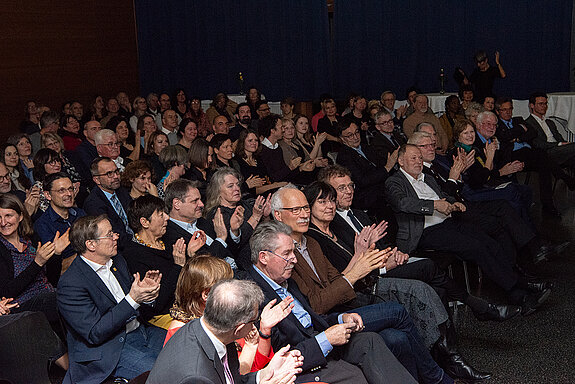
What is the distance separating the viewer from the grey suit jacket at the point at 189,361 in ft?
6.24

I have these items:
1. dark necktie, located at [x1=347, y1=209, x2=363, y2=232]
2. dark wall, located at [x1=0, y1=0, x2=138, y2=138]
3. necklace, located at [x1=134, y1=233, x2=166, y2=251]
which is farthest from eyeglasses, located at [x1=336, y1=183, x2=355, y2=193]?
dark wall, located at [x1=0, y1=0, x2=138, y2=138]

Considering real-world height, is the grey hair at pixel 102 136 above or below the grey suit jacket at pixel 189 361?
above

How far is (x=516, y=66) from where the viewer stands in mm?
10352

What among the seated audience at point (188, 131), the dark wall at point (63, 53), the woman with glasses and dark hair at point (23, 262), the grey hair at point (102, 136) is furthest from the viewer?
the dark wall at point (63, 53)

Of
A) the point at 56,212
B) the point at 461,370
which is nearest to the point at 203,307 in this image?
the point at 461,370

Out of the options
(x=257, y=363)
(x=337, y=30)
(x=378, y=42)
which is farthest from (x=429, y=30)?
(x=257, y=363)

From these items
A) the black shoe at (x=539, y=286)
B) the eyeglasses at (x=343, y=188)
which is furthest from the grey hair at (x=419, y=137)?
the black shoe at (x=539, y=286)

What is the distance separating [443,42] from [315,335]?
8949mm

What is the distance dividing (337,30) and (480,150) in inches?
242

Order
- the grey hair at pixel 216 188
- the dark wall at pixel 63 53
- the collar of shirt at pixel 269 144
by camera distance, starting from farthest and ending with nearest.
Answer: the dark wall at pixel 63 53 < the collar of shirt at pixel 269 144 < the grey hair at pixel 216 188

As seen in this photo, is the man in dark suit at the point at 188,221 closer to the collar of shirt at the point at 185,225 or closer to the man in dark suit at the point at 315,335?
the collar of shirt at the point at 185,225

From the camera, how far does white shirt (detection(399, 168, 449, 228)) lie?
4574 mm

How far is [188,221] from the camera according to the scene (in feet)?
12.5

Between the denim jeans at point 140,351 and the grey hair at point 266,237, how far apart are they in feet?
2.06
